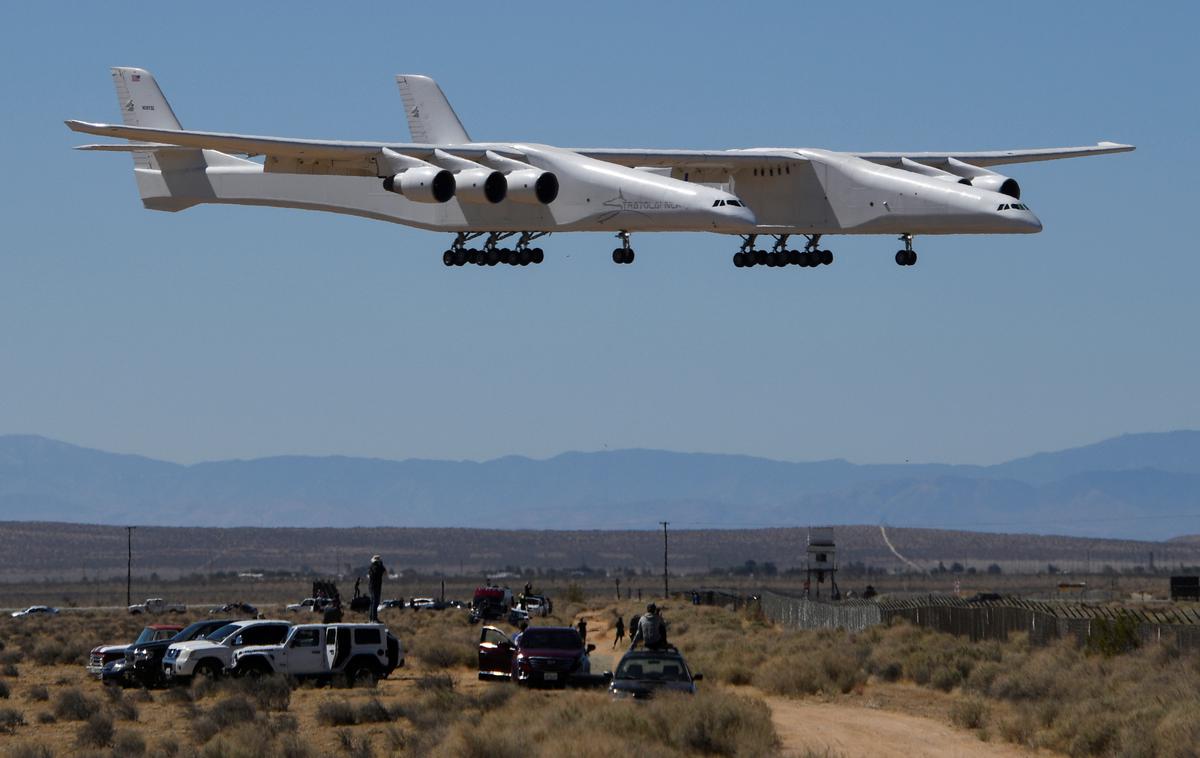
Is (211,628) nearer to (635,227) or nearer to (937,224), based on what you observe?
(635,227)

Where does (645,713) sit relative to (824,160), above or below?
below

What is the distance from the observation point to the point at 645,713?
95.5 ft

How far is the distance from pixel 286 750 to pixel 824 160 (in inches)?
1283

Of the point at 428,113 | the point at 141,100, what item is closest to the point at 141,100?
the point at 141,100

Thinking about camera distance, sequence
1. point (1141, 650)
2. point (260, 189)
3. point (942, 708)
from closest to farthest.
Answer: point (942, 708)
point (1141, 650)
point (260, 189)

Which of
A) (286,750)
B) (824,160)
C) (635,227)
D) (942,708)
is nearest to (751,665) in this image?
(942,708)

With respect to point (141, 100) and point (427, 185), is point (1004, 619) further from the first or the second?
point (141, 100)

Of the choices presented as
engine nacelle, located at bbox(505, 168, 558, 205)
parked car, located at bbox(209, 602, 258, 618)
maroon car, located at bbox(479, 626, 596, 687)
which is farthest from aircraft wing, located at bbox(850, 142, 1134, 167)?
parked car, located at bbox(209, 602, 258, 618)

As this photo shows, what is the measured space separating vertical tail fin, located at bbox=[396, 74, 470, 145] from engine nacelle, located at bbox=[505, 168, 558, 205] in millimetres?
8466

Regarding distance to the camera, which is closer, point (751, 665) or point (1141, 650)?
point (1141, 650)

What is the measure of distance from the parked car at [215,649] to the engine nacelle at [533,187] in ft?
53.5

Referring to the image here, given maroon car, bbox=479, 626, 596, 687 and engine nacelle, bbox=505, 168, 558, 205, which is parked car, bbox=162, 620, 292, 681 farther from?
engine nacelle, bbox=505, 168, 558, 205

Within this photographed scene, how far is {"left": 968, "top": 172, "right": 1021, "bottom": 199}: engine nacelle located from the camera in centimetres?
5375

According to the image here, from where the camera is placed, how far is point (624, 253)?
5184 centimetres
